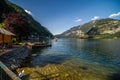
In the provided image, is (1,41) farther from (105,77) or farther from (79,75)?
(105,77)

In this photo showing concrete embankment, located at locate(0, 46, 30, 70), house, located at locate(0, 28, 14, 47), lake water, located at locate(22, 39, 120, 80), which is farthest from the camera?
house, located at locate(0, 28, 14, 47)

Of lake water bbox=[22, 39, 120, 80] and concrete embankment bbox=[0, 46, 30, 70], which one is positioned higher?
concrete embankment bbox=[0, 46, 30, 70]

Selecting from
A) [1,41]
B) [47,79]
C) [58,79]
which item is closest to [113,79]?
[58,79]

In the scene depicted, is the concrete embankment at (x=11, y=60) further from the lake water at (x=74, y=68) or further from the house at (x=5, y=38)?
the house at (x=5, y=38)

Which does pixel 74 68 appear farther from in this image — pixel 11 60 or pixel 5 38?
pixel 5 38

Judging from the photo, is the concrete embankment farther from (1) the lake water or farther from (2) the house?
(2) the house

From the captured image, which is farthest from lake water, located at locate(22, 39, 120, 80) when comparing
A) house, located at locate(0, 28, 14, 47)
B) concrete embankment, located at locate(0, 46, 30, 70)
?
house, located at locate(0, 28, 14, 47)

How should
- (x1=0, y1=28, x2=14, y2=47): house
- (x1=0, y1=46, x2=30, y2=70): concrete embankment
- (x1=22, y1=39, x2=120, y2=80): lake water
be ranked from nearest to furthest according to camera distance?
1. (x1=22, y1=39, x2=120, y2=80): lake water
2. (x1=0, y1=46, x2=30, y2=70): concrete embankment
3. (x1=0, y1=28, x2=14, y2=47): house

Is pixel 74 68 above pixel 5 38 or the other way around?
the other way around

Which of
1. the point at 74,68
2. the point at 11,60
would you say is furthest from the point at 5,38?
the point at 74,68

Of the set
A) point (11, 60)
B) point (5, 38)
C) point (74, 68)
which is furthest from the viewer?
point (5, 38)

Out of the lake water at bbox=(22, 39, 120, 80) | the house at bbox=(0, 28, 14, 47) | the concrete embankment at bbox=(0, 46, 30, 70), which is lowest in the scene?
the lake water at bbox=(22, 39, 120, 80)

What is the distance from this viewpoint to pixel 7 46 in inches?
1688

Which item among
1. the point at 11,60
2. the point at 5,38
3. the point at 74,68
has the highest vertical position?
the point at 5,38
